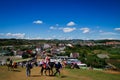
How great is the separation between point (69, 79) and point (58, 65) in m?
1.96

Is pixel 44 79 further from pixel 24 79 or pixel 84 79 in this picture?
pixel 84 79

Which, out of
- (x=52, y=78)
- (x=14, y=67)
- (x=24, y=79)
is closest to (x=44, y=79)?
(x=52, y=78)

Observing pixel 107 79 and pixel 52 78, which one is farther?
pixel 107 79

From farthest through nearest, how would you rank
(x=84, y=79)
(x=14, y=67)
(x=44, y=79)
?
(x=14, y=67), (x=84, y=79), (x=44, y=79)

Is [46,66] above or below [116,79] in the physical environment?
above

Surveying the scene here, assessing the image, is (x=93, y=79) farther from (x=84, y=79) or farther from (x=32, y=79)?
(x=32, y=79)

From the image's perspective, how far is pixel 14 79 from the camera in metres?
17.3

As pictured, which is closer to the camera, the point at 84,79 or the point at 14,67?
the point at 84,79

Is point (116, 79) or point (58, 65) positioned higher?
point (58, 65)

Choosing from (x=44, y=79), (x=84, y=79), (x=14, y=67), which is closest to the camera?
(x=44, y=79)

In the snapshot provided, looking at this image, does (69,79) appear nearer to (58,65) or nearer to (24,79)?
(58,65)

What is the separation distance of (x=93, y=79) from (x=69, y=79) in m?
2.50

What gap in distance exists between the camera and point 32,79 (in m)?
16.9

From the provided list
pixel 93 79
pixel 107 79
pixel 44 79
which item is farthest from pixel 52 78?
pixel 107 79
